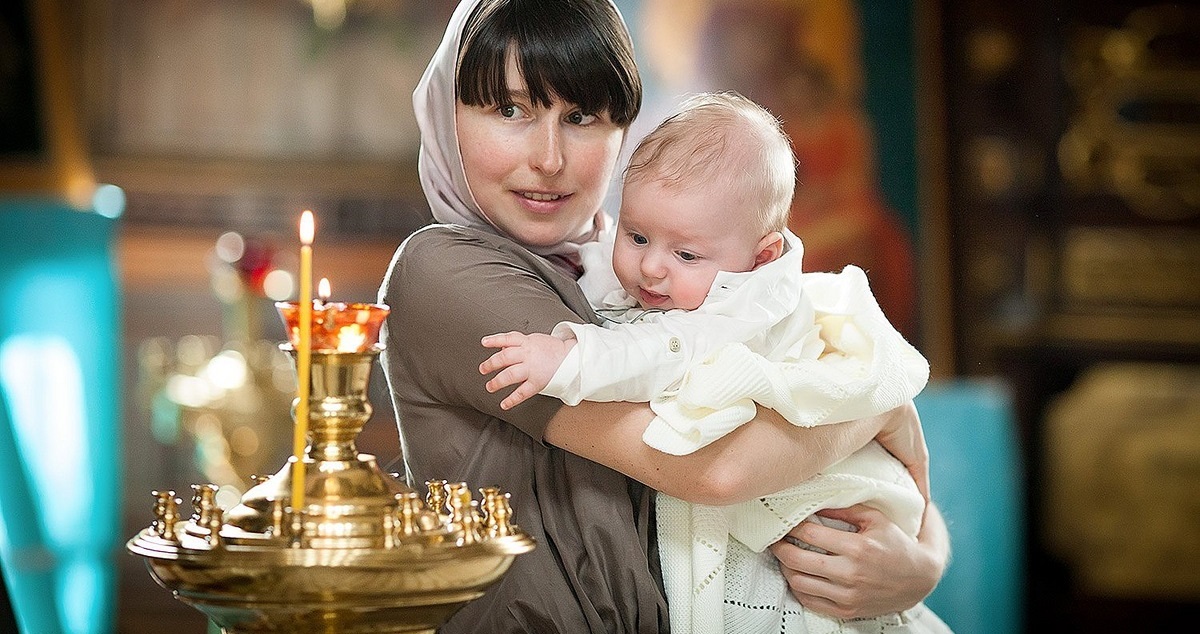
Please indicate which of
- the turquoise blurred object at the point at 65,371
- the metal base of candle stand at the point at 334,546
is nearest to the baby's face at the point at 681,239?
the metal base of candle stand at the point at 334,546

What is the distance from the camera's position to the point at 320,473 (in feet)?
3.35

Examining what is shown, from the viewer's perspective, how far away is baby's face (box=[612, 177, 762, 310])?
134 cm

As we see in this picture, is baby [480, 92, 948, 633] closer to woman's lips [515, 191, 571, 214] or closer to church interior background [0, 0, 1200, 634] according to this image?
woman's lips [515, 191, 571, 214]

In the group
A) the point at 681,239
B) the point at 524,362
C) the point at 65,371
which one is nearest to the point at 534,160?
the point at 681,239

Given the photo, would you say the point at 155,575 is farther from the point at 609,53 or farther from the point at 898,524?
the point at 898,524

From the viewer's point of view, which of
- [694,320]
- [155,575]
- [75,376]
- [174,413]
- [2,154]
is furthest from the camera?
[2,154]

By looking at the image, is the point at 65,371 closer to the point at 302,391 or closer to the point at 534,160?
the point at 534,160

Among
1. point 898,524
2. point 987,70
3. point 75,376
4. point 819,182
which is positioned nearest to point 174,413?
point 75,376

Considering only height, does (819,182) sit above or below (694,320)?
below

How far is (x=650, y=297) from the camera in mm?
1393

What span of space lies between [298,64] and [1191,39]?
3.05 meters

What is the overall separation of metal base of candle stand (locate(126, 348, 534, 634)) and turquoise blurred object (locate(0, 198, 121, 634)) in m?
2.13

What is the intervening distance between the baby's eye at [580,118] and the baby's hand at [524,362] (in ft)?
0.89

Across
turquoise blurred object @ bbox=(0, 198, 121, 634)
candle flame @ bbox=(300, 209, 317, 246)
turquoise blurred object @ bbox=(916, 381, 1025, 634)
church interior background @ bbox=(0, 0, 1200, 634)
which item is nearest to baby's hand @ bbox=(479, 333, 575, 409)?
candle flame @ bbox=(300, 209, 317, 246)
